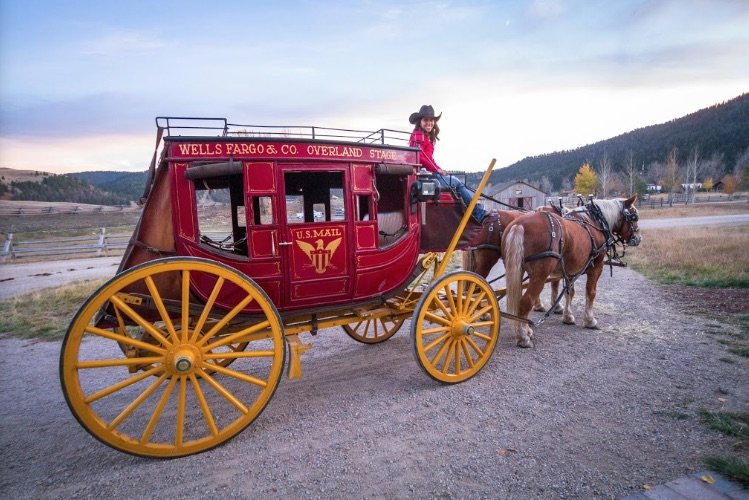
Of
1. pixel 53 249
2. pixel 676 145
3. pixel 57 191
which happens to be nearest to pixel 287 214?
pixel 53 249

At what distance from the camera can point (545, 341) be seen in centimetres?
565

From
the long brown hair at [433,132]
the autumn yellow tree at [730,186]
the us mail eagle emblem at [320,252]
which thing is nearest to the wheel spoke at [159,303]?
the us mail eagle emblem at [320,252]

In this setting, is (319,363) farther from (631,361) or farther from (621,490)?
(631,361)

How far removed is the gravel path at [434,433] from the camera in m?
2.83

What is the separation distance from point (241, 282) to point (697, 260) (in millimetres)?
12208

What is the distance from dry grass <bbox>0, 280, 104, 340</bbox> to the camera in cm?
694

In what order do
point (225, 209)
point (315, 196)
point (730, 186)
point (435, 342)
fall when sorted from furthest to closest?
point (730, 186), point (225, 209), point (315, 196), point (435, 342)

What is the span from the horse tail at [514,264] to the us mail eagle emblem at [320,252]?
8.29 feet

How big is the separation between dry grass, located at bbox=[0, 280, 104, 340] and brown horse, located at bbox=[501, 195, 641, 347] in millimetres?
7490

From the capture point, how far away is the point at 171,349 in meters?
3.10

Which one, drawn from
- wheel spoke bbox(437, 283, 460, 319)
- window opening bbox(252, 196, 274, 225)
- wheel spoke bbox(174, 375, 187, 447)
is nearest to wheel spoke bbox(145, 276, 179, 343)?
wheel spoke bbox(174, 375, 187, 447)

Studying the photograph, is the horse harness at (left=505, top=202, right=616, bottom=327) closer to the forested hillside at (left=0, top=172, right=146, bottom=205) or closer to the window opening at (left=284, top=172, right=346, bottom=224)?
the window opening at (left=284, top=172, right=346, bottom=224)

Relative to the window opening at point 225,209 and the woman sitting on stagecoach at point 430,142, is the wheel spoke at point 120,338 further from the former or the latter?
the woman sitting on stagecoach at point 430,142

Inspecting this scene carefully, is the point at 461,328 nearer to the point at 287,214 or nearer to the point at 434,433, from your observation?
the point at 434,433
